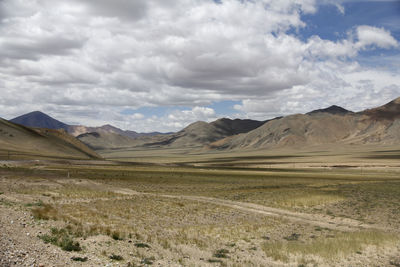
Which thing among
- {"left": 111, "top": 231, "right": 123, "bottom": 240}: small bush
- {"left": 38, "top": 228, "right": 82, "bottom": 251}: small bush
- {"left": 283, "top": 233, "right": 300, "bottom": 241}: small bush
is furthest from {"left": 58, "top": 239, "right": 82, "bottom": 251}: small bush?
{"left": 283, "top": 233, "right": 300, "bottom": 241}: small bush

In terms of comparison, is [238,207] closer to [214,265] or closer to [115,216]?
[115,216]

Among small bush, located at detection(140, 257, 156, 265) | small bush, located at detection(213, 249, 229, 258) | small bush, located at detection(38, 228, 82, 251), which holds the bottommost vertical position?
small bush, located at detection(213, 249, 229, 258)

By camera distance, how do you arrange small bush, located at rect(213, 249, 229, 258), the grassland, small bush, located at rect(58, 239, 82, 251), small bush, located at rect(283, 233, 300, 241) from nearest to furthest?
small bush, located at rect(58, 239, 82, 251) < the grassland < small bush, located at rect(213, 249, 229, 258) < small bush, located at rect(283, 233, 300, 241)

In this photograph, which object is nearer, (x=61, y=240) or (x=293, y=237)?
(x=61, y=240)

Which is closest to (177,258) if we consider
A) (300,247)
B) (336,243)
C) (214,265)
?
(214,265)

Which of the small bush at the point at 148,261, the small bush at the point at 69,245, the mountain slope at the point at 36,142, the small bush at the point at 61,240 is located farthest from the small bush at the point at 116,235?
the mountain slope at the point at 36,142

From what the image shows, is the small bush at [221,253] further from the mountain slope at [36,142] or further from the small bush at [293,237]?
the mountain slope at [36,142]

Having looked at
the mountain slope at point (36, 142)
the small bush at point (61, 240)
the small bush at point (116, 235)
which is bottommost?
the small bush at point (116, 235)

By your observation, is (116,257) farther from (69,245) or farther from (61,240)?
(61,240)

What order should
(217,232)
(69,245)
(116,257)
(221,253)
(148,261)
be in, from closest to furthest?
(116,257), (148,261), (69,245), (221,253), (217,232)

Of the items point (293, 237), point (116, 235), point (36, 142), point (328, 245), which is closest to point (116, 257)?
point (116, 235)

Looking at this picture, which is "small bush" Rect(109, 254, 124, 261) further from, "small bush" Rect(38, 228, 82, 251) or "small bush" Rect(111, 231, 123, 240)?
"small bush" Rect(111, 231, 123, 240)

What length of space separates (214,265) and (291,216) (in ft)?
56.9

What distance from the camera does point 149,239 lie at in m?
19.1
